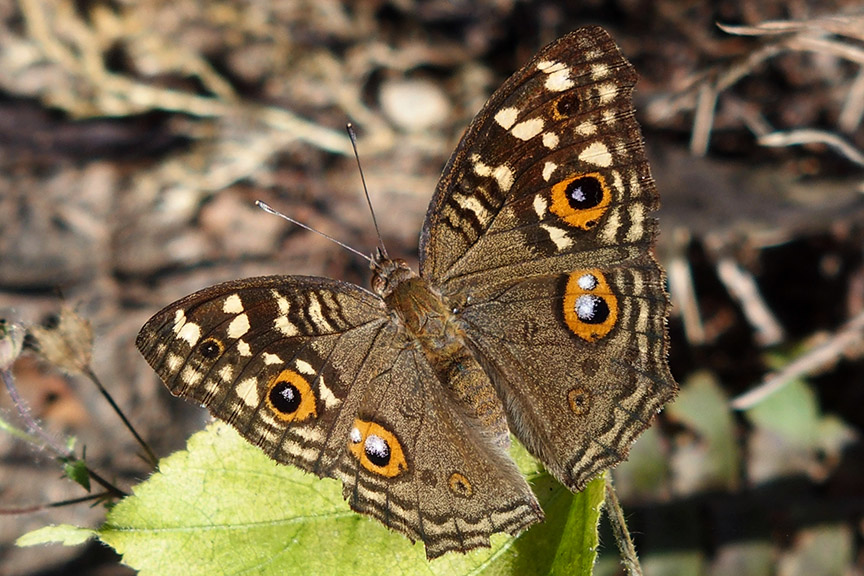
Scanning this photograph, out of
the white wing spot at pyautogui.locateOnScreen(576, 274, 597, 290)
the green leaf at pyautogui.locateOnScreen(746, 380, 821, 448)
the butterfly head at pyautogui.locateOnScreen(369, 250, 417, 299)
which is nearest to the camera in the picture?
the white wing spot at pyautogui.locateOnScreen(576, 274, 597, 290)

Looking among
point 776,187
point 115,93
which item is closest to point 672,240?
point 776,187

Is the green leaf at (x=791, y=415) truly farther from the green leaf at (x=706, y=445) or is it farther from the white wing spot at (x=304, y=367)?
the white wing spot at (x=304, y=367)

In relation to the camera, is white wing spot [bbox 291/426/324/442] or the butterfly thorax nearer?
white wing spot [bbox 291/426/324/442]

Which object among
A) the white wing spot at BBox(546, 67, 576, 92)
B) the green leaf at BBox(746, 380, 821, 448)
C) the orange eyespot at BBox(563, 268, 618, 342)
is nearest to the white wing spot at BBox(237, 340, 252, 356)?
the orange eyespot at BBox(563, 268, 618, 342)

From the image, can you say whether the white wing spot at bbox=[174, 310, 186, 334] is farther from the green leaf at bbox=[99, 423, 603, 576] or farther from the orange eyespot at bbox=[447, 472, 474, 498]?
the orange eyespot at bbox=[447, 472, 474, 498]

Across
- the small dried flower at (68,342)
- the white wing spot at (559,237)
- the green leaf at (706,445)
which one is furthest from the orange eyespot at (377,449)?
the green leaf at (706,445)

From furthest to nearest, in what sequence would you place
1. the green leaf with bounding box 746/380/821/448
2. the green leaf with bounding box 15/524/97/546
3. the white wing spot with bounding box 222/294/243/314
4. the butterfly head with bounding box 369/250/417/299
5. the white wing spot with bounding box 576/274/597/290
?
the green leaf with bounding box 746/380/821/448
the butterfly head with bounding box 369/250/417/299
the white wing spot with bounding box 576/274/597/290
the white wing spot with bounding box 222/294/243/314
the green leaf with bounding box 15/524/97/546

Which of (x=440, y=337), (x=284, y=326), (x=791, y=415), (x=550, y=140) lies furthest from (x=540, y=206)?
(x=791, y=415)

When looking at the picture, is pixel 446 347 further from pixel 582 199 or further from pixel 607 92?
pixel 607 92
